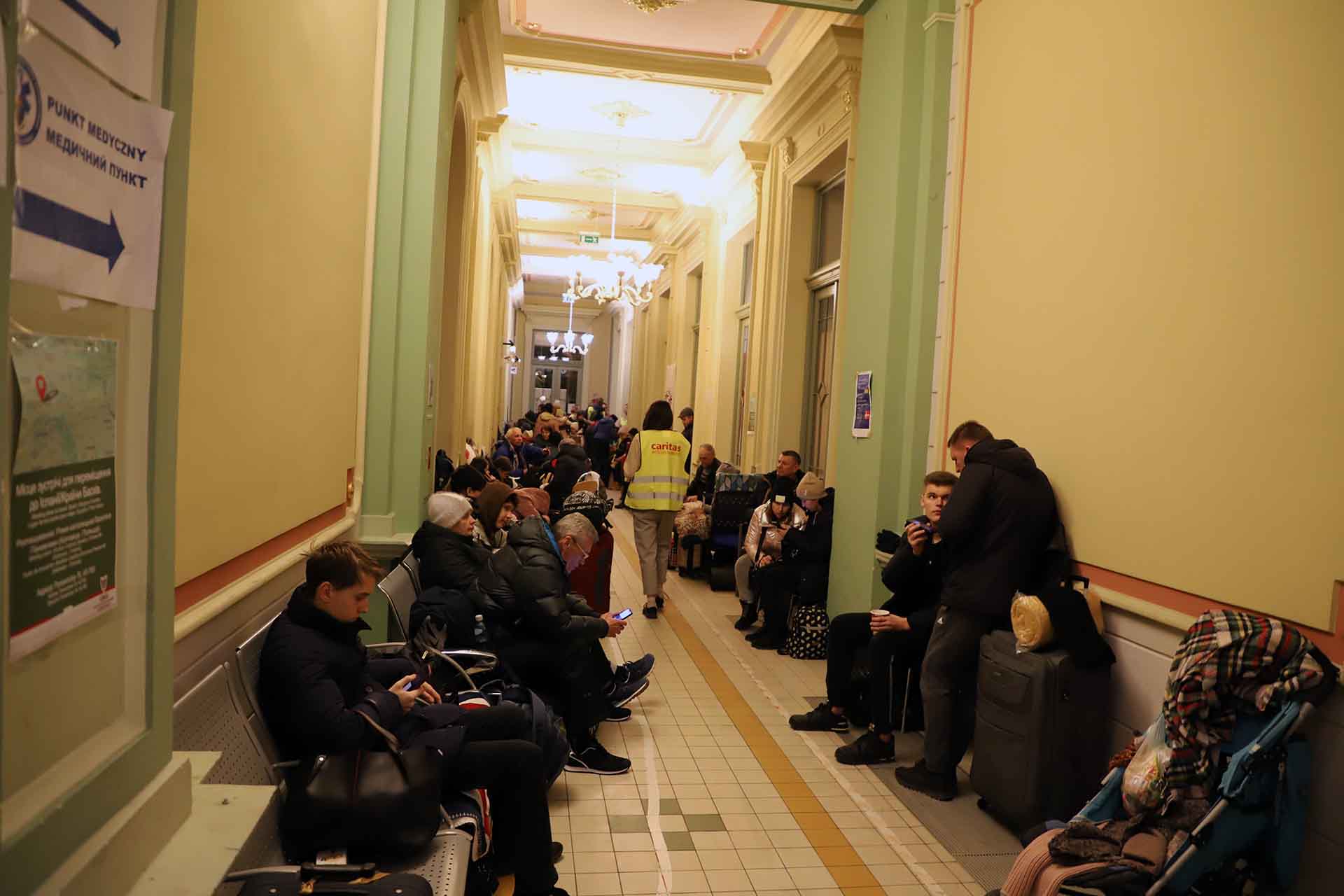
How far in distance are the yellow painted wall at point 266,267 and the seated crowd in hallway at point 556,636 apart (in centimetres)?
39

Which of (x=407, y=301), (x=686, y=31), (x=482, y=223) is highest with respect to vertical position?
(x=686, y=31)

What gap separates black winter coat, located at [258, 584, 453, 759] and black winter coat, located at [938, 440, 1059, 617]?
2.33m

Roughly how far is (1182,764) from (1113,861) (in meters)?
0.32

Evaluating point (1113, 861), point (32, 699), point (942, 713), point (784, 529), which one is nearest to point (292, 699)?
point (32, 699)

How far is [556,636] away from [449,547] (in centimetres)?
69

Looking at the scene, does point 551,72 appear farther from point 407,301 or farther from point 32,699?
point 32,699

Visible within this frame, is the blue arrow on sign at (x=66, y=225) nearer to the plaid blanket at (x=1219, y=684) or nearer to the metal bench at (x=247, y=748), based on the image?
the metal bench at (x=247, y=748)

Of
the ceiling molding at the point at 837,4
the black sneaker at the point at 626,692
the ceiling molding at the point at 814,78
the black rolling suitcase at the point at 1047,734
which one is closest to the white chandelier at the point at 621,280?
the ceiling molding at the point at 814,78

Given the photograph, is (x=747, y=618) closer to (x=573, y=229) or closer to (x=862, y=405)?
(x=862, y=405)

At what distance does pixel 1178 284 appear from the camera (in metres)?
3.11

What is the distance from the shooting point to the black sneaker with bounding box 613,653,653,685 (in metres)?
4.76

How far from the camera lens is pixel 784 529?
6332 mm

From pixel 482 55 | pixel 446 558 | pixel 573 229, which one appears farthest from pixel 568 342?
pixel 446 558

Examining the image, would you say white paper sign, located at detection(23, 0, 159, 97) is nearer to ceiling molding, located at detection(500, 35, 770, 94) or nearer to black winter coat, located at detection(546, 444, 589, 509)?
black winter coat, located at detection(546, 444, 589, 509)
